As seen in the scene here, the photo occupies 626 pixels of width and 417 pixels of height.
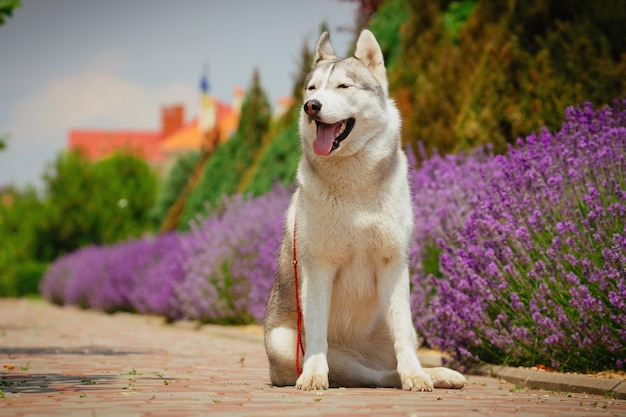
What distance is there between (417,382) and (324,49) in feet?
7.93

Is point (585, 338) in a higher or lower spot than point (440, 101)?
lower

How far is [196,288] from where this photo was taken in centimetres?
1545

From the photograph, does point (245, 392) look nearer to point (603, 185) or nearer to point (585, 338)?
point (585, 338)

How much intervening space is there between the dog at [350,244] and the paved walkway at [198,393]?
0.86ft

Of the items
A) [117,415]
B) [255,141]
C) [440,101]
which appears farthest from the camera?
[255,141]

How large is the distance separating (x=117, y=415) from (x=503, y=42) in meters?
8.12

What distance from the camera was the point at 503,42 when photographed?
11336 millimetres

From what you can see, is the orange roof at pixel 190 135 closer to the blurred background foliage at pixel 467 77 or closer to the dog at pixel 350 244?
the blurred background foliage at pixel 467 77

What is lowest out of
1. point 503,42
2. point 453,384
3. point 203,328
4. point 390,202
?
point 203,328

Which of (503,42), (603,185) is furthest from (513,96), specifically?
(603,185)

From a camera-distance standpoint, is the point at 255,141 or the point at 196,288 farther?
the point at 255,141

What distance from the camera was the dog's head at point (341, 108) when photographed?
5.78 metres

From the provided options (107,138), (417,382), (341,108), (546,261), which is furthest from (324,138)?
(107,138)

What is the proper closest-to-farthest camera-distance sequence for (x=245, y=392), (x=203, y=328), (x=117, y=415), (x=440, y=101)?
(x=117, y=415)
(x=245, y=392)
(x=440, y=101)
(x=203, y=328)
